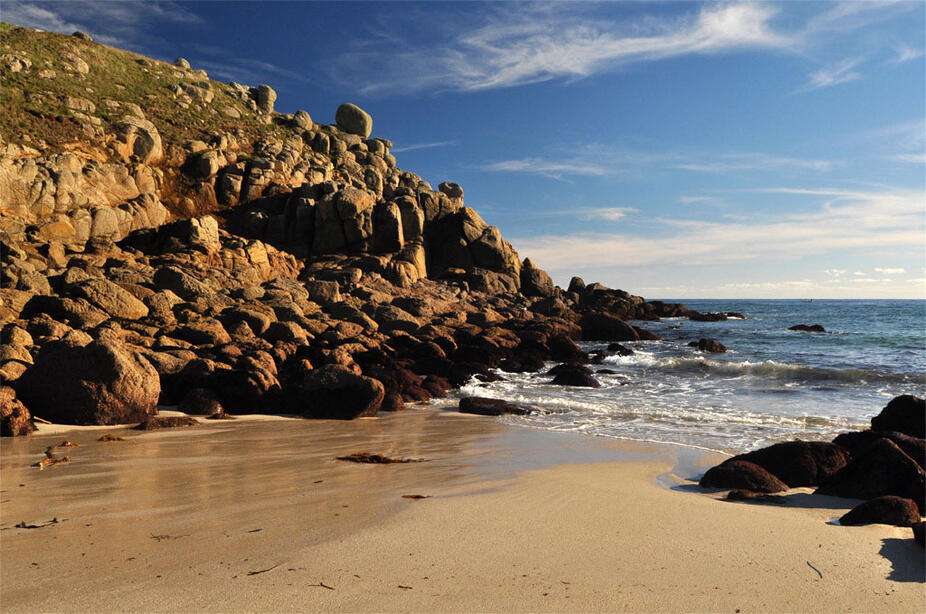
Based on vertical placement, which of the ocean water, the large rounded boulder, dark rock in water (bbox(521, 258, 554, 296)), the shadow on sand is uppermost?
the large rounded boulder

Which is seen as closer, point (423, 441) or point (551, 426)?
point (423, 441)

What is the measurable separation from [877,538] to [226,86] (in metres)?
73.8

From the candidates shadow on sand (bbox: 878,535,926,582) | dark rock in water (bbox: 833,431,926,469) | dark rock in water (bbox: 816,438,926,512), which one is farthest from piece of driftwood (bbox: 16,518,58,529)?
dark rock in water (bbox: 833,431,926,469)

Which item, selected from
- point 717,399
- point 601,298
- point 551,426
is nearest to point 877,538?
point 551,426

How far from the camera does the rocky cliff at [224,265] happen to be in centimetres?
1098

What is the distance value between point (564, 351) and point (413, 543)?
20963mm

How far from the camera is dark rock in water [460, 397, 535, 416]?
1190 centimetres

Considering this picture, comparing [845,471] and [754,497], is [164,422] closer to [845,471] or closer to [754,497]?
[754,497]

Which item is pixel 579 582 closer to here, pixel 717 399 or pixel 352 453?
pixel 352 453

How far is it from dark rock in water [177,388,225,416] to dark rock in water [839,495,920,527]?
1007 centimetres

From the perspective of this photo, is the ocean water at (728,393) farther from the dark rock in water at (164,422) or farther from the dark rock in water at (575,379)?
Answer: the dark rock in water at (164,422)

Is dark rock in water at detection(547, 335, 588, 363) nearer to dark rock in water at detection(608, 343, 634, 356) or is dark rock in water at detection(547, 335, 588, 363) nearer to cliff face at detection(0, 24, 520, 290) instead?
dark rock in water at detection(608, 343, 634, 356)

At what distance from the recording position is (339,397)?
10.9 meters

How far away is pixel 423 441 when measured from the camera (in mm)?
8609
